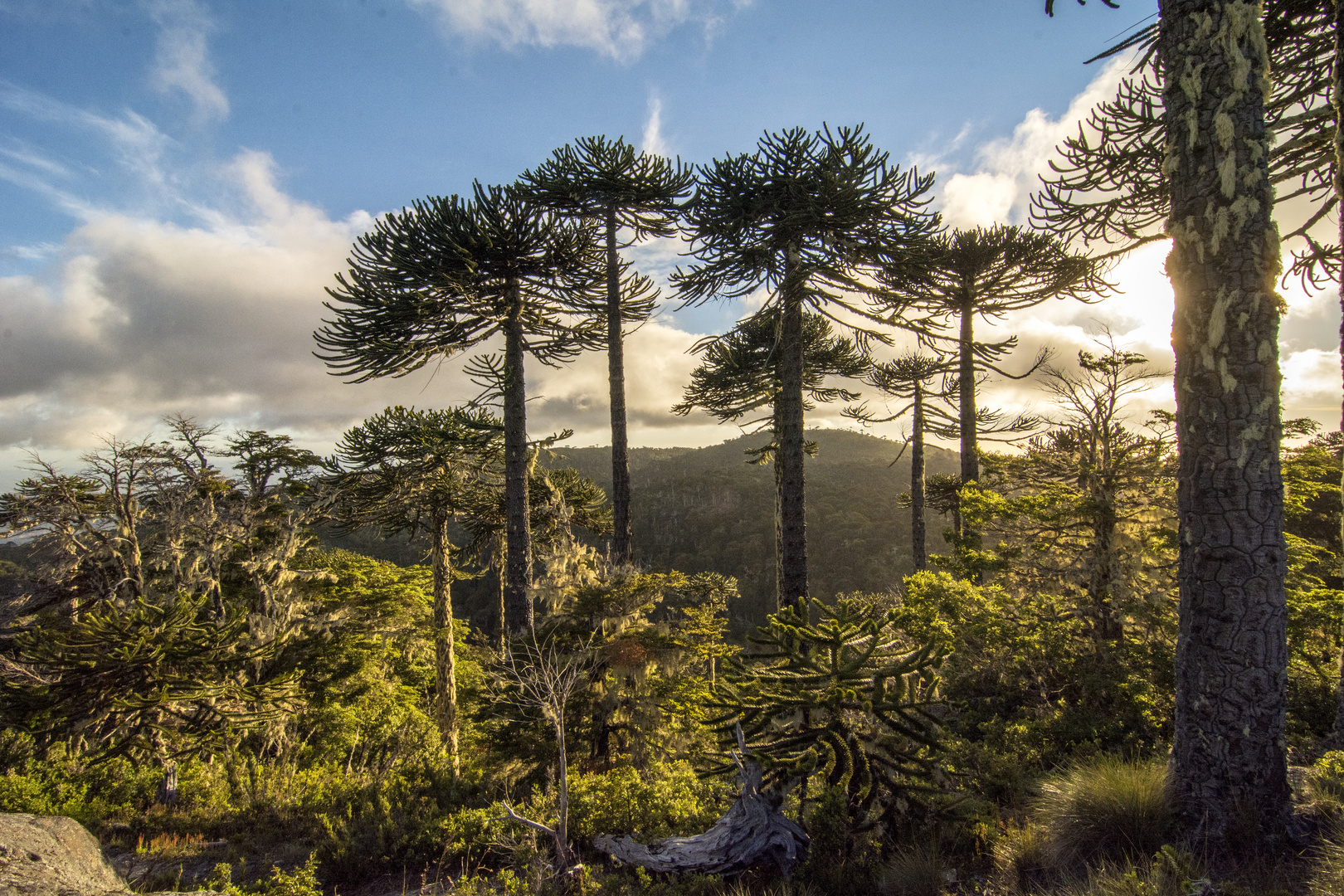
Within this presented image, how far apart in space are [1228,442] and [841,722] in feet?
10.7

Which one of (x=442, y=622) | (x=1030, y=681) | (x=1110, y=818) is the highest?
(x=1110, y=818)

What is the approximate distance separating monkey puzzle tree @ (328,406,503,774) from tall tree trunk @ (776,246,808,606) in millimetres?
6268

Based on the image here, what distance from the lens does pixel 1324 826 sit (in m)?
3.09

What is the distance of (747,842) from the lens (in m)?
3.85

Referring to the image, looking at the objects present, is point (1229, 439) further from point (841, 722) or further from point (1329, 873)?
point (841, 722)

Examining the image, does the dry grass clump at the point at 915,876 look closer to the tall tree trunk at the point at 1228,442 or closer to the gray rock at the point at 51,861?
the tall tree trunk at the point at 1228,442

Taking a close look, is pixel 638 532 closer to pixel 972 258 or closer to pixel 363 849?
pixel 972 258

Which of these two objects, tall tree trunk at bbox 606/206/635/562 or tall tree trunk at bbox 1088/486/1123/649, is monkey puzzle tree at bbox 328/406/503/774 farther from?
tall tree trunk at bbox 1088/486/1123/649

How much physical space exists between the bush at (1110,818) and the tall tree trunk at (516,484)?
8.15 metres

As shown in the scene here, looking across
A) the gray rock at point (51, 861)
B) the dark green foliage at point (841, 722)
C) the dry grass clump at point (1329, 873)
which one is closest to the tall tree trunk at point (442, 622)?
the gray rock at point (51, 861)

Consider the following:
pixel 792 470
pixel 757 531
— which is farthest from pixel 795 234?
pixel 757 531

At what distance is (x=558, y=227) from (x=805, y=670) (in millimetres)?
9566

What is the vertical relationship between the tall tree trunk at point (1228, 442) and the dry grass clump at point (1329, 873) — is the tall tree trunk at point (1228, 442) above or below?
above

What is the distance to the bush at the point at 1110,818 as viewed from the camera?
321 cm
